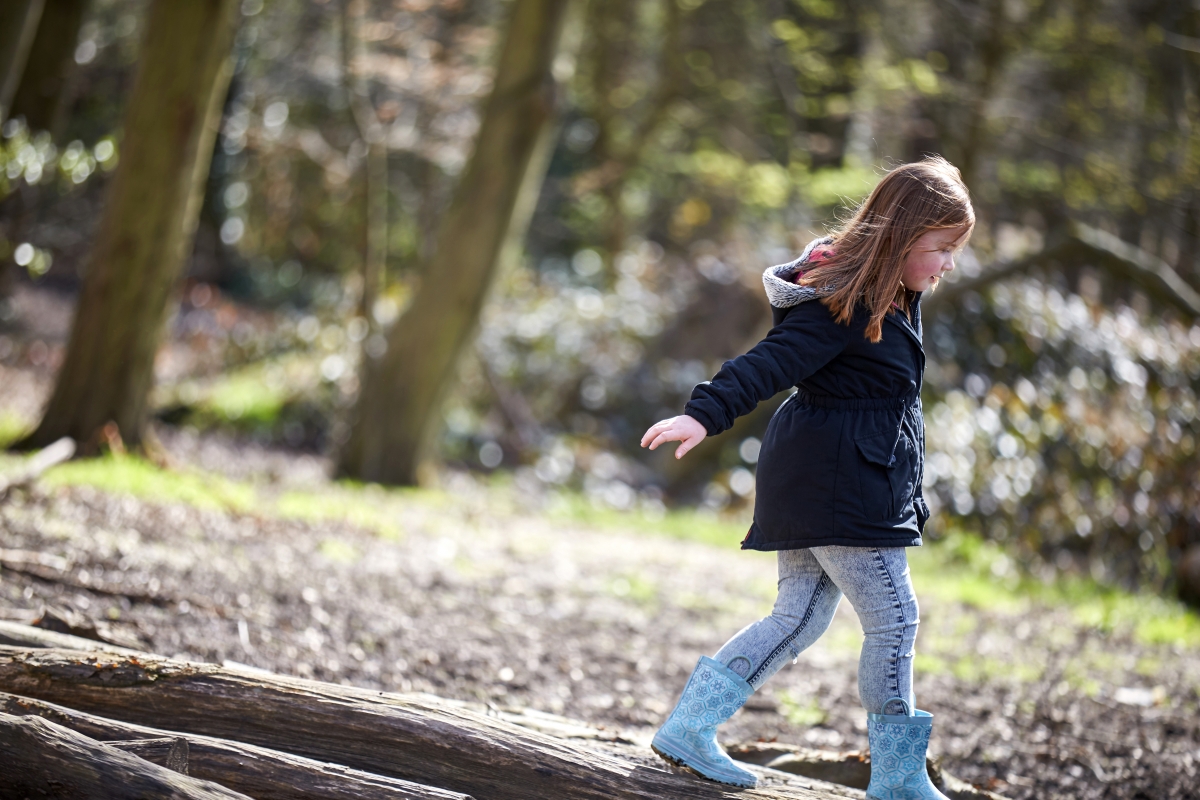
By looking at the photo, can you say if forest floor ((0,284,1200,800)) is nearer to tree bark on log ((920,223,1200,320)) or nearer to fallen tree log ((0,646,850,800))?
fallen tree log ((0,646,850,800))

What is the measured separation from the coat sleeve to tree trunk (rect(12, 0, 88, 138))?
8358mm

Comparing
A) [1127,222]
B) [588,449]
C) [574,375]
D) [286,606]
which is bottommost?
[286,606]

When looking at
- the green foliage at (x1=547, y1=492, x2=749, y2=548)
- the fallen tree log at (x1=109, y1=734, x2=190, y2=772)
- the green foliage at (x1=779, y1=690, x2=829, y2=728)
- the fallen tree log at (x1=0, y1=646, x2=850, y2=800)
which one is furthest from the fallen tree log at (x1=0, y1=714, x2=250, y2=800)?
the green foliage at (x1=547, y1=492, x2=749, y2=548)

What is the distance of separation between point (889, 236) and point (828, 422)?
0.49m

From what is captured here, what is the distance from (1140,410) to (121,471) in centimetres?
754

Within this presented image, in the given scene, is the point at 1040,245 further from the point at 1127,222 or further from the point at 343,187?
the point at 343,187

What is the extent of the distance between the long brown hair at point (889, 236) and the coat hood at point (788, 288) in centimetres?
3

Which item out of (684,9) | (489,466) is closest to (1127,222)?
(684,9)

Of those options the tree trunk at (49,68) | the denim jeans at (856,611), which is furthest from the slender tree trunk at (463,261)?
the denim jeans at (856,611)

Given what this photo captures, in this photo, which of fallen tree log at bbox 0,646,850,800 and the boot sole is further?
the boot sole

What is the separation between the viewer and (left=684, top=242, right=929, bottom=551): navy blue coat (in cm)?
244

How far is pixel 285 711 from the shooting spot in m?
2.40

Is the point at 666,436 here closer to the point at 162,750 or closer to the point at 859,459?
the point at 859,459

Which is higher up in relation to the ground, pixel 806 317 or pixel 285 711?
pixel 806 317
